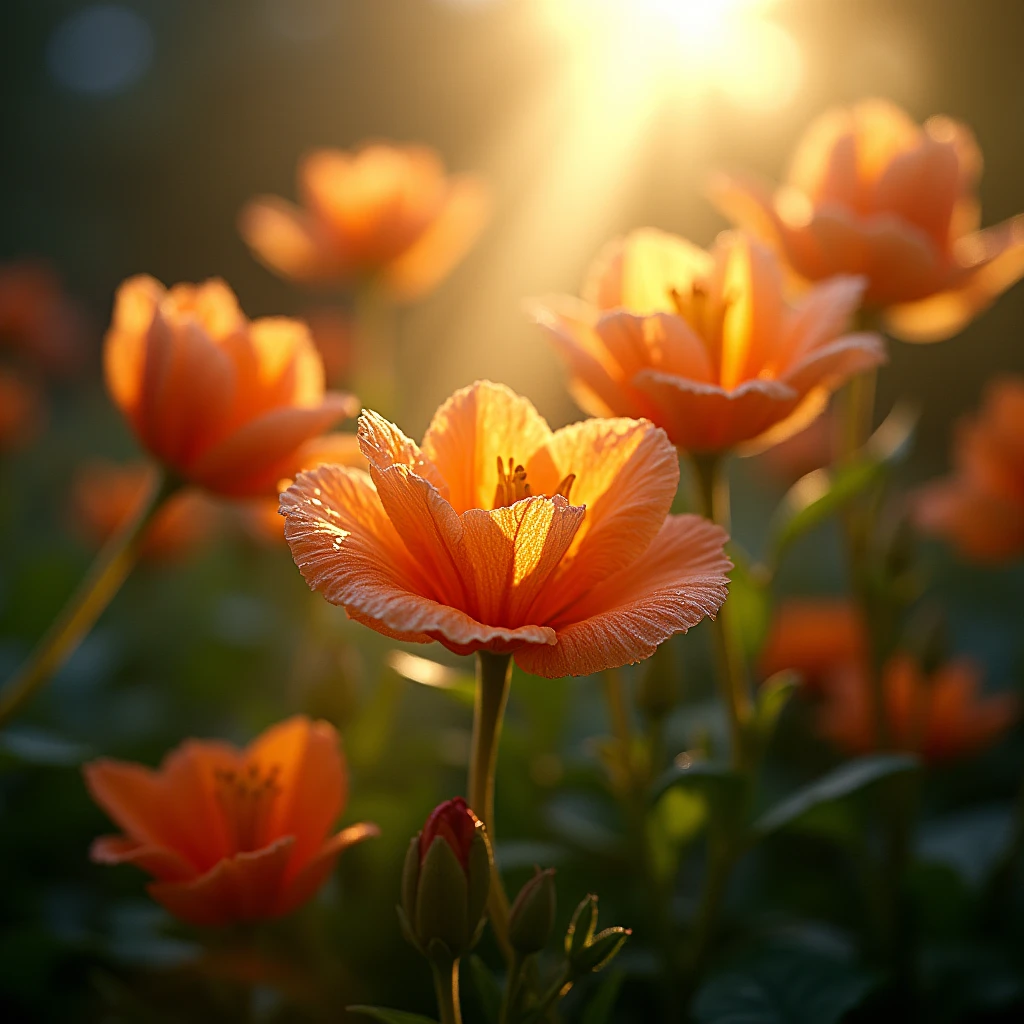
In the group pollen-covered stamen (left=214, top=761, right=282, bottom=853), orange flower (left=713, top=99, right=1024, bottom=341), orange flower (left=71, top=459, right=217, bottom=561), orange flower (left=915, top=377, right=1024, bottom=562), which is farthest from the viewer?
orange flower (left=71, top=459, right=217, bottom=561)

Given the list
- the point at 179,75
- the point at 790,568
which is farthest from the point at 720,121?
the point at 179,75

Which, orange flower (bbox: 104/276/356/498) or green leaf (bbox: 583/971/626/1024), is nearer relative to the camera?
green leaf (bbox: 583/971/626/1024)

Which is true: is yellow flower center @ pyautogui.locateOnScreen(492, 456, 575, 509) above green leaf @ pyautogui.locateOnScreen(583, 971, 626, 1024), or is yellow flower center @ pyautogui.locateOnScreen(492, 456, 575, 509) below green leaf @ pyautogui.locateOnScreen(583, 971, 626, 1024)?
above

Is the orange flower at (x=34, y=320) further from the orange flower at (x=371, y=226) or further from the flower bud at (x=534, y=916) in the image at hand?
the flower bud at (x=534, y=916)

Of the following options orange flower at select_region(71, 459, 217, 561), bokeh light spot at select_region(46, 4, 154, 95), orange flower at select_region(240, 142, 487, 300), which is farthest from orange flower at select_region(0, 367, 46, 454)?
bokeh light spot at select_region(46, 4, 154, 95)

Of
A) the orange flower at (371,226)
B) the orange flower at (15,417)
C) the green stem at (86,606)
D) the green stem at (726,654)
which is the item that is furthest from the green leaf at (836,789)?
the orange flower at (15,417)

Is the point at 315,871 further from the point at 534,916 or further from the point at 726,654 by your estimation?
the point at 726,654

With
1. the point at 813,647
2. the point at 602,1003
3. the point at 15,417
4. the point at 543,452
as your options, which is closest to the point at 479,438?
the point at 543,452

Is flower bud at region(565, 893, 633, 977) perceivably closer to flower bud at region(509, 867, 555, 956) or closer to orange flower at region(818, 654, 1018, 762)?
flower bud at region(509, 867, 555, 956)
